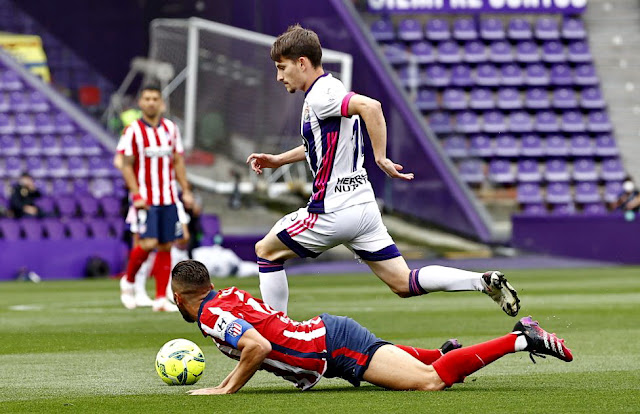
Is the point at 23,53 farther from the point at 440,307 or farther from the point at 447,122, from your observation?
the point at 440,307

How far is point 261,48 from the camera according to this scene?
2305 cm

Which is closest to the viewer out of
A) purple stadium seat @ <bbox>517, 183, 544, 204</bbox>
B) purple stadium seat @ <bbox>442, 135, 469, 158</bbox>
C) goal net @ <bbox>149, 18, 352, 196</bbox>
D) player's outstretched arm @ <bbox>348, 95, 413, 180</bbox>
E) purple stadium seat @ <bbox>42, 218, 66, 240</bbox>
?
player's outstretched arm @ <bbox>348, 95, 413, 180</bbox>

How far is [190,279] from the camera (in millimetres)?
5504

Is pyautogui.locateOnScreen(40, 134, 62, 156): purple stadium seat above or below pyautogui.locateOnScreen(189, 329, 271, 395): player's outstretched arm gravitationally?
below

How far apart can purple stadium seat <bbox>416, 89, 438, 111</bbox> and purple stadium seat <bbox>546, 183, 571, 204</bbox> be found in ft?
11.0

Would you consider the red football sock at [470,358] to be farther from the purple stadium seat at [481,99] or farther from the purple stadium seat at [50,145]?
the purple stadium seat at [481,99]

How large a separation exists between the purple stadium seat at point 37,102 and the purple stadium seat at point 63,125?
380 mm

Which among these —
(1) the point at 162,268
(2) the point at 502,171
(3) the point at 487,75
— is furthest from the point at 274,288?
(3) the point at 487,75

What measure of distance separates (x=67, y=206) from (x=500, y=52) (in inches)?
454

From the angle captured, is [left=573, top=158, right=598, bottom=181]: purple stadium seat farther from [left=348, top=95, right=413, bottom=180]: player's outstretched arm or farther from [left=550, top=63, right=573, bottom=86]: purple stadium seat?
[left=348, top=95, right=413, bottom=180]: player's outstretched arm

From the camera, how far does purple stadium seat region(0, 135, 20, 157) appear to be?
24.7 m

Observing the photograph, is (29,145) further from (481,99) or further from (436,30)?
(481,99)

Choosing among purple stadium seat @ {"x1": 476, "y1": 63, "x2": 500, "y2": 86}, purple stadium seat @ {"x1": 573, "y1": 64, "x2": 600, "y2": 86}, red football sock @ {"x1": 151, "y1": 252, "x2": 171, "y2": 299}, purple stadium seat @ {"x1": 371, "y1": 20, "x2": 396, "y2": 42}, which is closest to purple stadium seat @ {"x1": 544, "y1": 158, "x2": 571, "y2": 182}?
purple stadium seat @ {"x1": 476, "y1": 63, "x2": 500, "y2": 86}

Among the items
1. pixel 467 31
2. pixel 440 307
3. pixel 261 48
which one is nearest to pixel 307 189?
pixel 261 48
